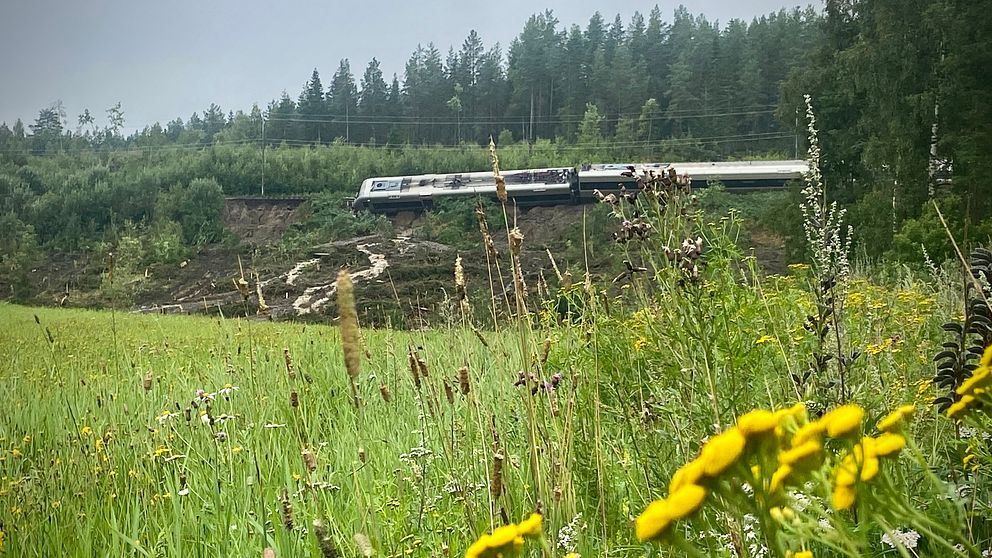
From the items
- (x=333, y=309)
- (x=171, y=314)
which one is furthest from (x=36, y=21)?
(x=333, y=309)

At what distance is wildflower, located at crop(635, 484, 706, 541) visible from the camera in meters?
0.30

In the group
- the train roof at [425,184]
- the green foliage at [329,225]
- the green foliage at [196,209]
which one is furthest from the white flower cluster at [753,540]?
the train roof at [425,184]

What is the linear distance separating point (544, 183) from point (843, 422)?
10428mm

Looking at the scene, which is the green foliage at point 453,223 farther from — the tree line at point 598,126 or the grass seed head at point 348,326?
the grass seed head at point 348,326

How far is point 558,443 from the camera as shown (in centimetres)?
104

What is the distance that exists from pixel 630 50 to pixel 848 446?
1379 centimetres

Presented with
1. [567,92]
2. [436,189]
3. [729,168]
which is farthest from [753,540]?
[729,168]

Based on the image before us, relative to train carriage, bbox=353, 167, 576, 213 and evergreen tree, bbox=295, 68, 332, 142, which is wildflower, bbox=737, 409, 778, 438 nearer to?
train carriage, bbox=353, 167, 576, 213

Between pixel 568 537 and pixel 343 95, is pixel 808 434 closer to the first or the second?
pixel 568 537

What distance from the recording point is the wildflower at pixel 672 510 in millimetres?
298

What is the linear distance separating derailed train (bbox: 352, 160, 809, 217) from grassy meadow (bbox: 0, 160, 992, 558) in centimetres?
608

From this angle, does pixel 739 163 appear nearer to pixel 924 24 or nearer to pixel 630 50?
pixel 630 50

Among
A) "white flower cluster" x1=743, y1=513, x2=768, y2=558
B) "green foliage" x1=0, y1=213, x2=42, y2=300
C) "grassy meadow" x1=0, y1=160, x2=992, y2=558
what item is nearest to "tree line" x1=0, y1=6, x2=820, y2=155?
"green foliage" x1=0, y1=213, x2=42, y2=300

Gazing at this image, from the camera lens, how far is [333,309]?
18.9 feet
